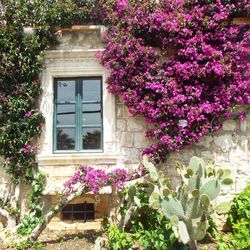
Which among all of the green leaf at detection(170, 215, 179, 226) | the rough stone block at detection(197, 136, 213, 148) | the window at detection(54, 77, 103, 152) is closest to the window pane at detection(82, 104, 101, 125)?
the window at detection(54, 77, 103, 152)

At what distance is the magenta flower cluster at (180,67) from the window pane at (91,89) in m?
0.37

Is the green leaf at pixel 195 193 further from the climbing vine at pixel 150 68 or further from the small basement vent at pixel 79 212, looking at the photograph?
the small basement vent at pixel 79 212

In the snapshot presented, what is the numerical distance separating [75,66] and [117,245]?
3027mm

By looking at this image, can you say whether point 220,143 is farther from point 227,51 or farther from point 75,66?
point 75,66

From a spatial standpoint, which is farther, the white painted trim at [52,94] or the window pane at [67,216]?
the window pane at [67,216]

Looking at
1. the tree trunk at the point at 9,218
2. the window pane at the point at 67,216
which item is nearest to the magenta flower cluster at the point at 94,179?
the window pane at the point at 67,216

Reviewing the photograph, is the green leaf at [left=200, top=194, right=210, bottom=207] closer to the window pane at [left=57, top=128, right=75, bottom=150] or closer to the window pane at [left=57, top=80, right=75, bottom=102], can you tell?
the window pane at [left=57, top=128, right=75, bottom=150]

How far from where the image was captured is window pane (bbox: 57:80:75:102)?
6.07 m

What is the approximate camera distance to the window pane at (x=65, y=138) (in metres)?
6.00

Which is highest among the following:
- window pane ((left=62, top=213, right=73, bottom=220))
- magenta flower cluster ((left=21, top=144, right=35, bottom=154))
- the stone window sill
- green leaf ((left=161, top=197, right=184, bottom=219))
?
magenta flower cluster ((left=21, top=144, right=35, bottom=154))

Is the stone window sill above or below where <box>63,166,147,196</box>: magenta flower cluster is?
above

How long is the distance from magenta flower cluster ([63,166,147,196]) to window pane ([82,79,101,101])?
128 centimetres

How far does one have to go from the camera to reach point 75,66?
596 centimetres

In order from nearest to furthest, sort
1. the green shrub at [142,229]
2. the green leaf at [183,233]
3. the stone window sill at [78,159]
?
the green leaf at [183,233]
the green shrub at [142,229]
the stone window sill at [78,159]
